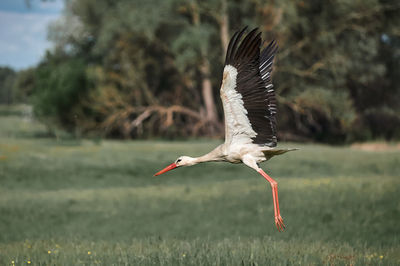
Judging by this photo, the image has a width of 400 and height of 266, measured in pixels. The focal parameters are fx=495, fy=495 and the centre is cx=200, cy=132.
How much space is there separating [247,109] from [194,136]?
2750 centimetres

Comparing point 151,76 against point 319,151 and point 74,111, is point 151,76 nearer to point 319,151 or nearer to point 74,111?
point 74,111

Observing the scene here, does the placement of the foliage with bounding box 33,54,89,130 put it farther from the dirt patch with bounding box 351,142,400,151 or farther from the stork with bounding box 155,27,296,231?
the stork with bounding box 155,27,296,231

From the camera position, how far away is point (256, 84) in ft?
21.1

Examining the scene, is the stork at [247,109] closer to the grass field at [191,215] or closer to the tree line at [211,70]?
the grass field at [191,215]

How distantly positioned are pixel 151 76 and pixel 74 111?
6.15 m

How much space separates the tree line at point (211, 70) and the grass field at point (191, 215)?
9.41m

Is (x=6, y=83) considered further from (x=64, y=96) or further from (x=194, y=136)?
(x=194, y=136)

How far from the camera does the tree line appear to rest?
30.4 meters

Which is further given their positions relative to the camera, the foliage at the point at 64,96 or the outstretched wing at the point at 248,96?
the foliage at the point at 64,96

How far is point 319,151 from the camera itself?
26.7 metres

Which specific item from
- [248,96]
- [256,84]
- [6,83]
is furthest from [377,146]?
[6,83]

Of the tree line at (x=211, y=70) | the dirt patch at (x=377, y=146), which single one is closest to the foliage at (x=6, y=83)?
the tree line at (x=211, y=70)

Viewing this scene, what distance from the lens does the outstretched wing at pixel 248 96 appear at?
20.4 feet

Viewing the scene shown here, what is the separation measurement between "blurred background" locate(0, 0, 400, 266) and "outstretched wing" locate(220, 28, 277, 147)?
5.81 ft
